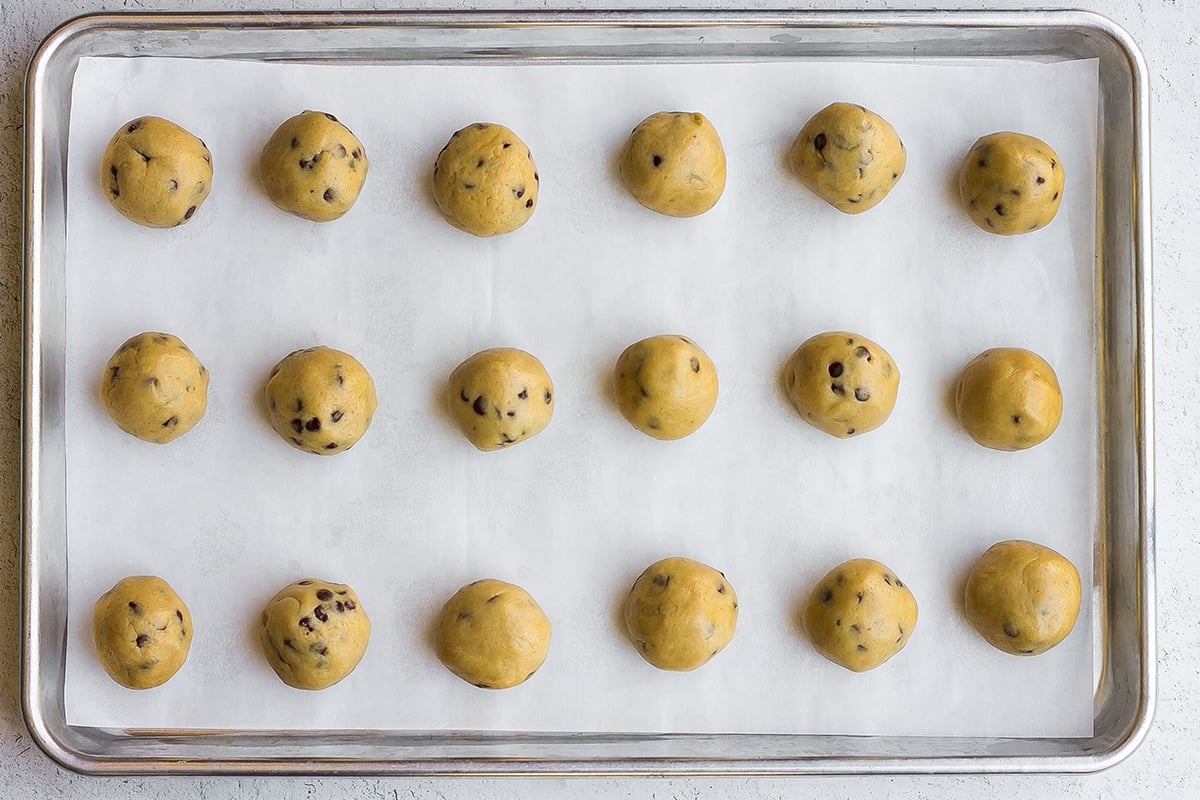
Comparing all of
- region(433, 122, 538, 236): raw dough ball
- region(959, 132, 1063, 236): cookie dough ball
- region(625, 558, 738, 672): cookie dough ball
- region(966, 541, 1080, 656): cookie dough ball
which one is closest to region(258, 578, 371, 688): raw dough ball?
region(625, 558, 738, 672): cookie dough ball

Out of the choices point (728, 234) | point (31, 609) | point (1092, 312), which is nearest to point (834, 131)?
point (728, 234)

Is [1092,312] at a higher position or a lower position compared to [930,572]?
higher

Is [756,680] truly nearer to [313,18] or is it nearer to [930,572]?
[930,572]

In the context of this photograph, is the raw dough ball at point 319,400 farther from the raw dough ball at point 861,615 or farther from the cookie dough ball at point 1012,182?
the cookie dough ball at point 1012,182

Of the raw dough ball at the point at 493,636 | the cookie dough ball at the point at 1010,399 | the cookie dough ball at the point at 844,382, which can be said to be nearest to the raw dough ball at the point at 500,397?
the raw dough ball at the point at 493,636

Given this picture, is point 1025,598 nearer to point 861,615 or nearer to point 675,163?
point 861,615

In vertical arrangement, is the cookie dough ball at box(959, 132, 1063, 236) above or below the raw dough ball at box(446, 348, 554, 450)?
above

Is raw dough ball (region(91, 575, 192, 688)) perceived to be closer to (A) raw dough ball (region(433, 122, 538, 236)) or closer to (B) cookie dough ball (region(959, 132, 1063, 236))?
(A) raw dough ball (region(433, 122, 538, 236))
